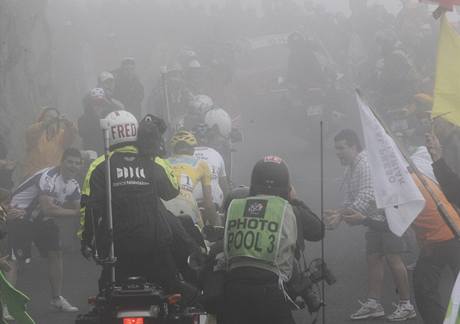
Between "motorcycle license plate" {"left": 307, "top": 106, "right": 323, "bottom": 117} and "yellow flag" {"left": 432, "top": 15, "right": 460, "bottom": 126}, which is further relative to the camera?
"motorcycle license plate" {"left": 307, "top": 106, "right": 323, "bottom": 117}

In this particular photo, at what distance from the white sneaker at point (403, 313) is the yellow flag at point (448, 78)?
7.54 ft

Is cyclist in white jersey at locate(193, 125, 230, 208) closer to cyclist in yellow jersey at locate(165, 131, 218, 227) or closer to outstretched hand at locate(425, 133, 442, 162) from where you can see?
cyclist in yellow jersey at locate(165, 131, 218, 227)

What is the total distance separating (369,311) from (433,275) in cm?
136

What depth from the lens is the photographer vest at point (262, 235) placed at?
601 centimetres

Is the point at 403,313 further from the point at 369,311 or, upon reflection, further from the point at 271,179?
the point at 271,179

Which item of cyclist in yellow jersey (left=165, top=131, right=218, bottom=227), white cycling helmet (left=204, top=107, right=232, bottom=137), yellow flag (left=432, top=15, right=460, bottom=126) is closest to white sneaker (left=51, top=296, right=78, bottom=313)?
cyclist in yellow jersey (left=165, top=131, right=218, bottom=227)

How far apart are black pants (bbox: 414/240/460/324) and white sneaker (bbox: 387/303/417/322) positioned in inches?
39.2

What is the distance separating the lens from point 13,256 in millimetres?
10211

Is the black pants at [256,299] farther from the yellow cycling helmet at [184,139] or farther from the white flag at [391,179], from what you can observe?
the yellow cycling helmet at [184,139]

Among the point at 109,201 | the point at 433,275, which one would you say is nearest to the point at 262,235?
the point at 109,201

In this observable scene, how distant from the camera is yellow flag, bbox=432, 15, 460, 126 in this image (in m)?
7.36

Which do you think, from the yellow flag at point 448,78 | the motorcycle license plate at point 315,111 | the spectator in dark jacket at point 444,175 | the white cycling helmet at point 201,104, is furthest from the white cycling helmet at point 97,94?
the spectator in dark jacket at point 444,175

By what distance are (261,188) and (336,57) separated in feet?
59.7

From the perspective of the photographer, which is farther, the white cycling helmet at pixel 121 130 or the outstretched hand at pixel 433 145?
the white cycling helmet at pixel 121 130
